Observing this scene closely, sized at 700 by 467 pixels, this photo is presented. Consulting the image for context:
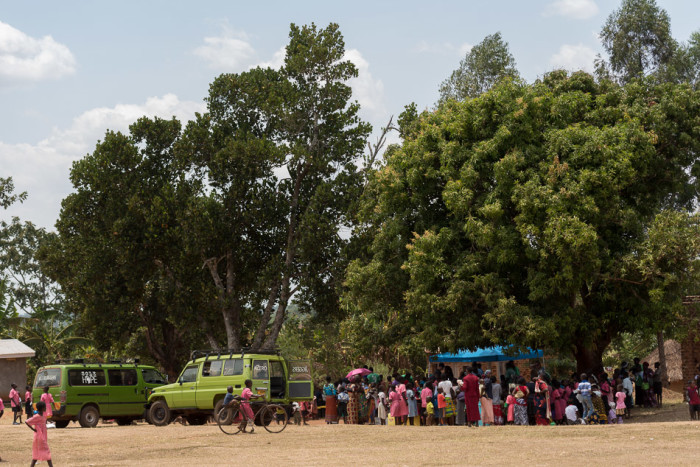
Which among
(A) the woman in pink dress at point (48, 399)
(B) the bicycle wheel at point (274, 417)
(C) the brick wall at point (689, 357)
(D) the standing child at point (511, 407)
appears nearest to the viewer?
(D) the standing child at point (511, 407)

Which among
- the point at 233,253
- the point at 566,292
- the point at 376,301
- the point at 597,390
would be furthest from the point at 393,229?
the point at 233,253

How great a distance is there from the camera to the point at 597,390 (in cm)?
2098

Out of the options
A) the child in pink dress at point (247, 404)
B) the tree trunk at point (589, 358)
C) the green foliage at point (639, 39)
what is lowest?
the child in pink dress at point (247, 404)

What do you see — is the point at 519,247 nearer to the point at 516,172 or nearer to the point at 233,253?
the point at 516,172

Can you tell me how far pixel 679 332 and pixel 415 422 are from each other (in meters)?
8.34

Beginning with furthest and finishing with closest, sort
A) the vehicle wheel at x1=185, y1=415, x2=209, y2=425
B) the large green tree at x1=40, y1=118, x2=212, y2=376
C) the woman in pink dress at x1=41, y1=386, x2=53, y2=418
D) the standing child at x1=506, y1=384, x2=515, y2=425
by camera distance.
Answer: the large green tree at x1=40, y1=118, x2=212, y2=376, the vehicle wheel at x1=185, y1=415, x2=209, y2=425, the woman in pink dress at x1=41, y1=386, x2=53, y2=418, the standing child at x1=506, y1=384, x2=515, y2=425

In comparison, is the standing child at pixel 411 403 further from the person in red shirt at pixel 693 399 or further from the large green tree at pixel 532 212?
the person in red shirt at pixel 693 399

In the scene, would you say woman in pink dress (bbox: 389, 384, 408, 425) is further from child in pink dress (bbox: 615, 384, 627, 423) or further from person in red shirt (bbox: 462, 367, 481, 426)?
child in pink dress (bbox: 615, 384, 627, 423)

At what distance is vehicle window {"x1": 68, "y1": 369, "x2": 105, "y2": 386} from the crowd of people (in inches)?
284

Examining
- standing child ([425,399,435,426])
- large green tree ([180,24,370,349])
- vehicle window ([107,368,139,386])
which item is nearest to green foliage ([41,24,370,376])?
large green tree ([180,24,370,349])

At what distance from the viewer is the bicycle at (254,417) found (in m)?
20.2

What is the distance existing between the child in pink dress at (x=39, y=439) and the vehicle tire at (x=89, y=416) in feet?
41.2

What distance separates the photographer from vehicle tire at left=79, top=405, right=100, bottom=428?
25.5m

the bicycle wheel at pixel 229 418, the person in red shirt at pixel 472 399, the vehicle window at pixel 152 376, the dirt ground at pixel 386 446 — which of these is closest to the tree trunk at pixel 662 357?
the person in red shirt at pixel 472 399
